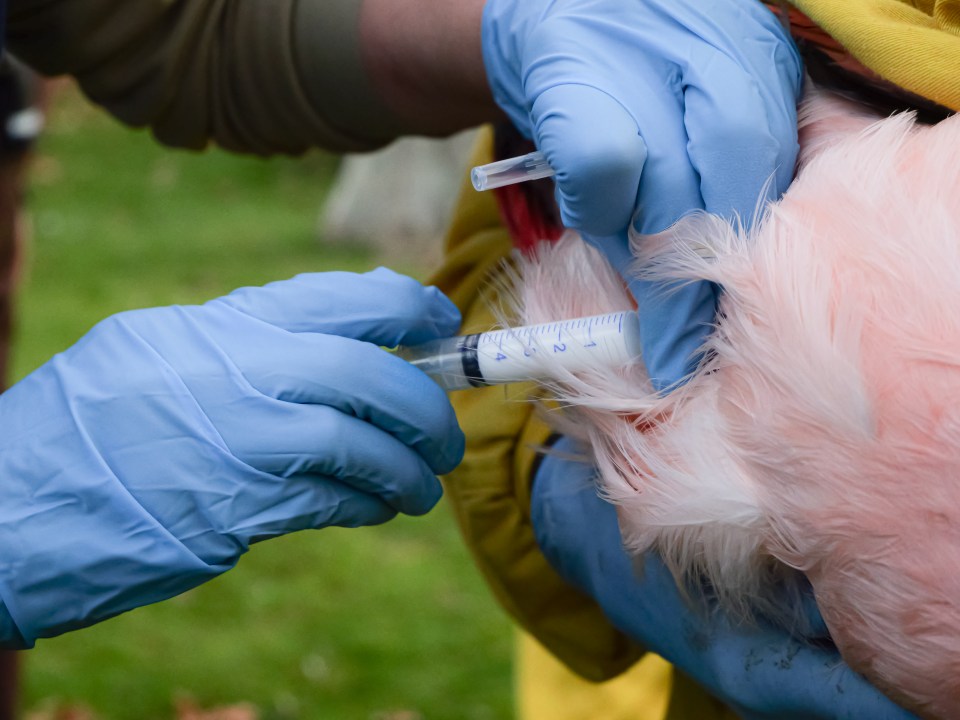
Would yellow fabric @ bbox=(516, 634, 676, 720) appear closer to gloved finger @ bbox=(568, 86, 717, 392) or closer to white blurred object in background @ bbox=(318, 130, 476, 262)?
gloved finger @ bbox=(568, 86, 717, 392)

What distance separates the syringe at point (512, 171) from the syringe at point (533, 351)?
4.3 inches

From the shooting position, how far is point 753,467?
2.10 ft

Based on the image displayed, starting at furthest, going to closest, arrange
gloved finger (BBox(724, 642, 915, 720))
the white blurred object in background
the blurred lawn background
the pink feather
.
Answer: the white blurred object in background < the blurred lawn background < gloved finger (BBox(724, 642, 915, 720)) < the pink feather

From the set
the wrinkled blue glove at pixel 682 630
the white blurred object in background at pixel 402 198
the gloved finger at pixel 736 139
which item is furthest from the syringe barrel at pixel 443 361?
the white blurred object in background at pixel 402 198

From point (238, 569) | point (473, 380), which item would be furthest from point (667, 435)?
point (238, 569)

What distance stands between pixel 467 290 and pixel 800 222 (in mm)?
433

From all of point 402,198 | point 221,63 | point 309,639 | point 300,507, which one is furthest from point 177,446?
point 402,198

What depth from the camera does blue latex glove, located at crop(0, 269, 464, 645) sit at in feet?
2.39

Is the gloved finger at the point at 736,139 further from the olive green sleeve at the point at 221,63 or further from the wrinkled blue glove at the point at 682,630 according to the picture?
the olive green sleeve at the point at 221,63

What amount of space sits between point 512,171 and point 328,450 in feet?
0.78

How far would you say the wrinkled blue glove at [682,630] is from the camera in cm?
71

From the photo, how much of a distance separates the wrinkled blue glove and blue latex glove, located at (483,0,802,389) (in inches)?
6.6

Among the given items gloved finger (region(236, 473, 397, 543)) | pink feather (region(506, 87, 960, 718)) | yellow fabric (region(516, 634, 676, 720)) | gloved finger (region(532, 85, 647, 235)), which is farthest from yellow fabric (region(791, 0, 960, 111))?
yellow fabric (region(516, 634, 676, 720))

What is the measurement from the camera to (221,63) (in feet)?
3.70
